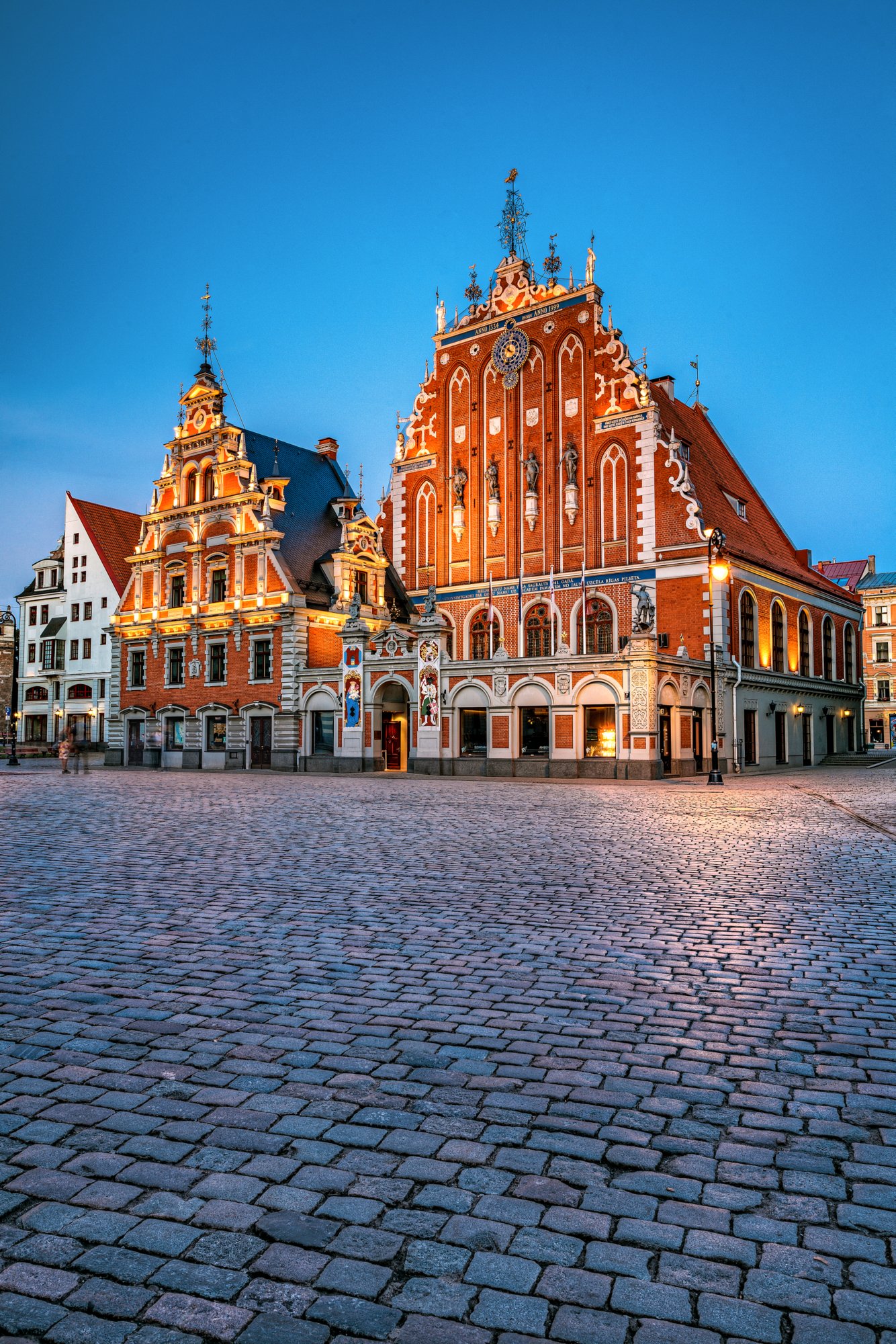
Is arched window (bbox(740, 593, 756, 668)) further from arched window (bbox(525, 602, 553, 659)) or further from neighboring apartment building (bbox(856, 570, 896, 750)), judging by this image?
neighboring apartment building (bbox(856, 570, 896, 750))

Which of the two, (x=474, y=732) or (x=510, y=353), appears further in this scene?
(x=510, y=353)

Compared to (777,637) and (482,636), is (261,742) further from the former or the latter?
(777,637)

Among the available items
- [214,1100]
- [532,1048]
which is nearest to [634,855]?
[532,1048]

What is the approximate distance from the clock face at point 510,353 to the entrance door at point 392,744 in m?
15.6

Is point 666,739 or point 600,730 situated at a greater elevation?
point 600,730

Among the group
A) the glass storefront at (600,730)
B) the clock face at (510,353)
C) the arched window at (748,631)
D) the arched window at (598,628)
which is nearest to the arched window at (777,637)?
the arched window at (748,631)

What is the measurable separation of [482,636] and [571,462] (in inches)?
332

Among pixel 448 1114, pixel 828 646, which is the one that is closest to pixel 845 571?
pixel 828 646

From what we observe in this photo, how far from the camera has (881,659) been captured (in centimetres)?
6856

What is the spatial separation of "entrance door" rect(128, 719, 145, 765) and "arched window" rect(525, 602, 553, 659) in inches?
807

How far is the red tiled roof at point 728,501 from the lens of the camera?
3859 centimetres

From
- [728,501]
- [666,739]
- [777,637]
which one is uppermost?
[728,501]

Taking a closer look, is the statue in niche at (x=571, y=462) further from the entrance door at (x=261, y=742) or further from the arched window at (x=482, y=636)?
the entrance door at (x=261, y=742)

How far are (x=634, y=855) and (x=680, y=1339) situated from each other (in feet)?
28.6
